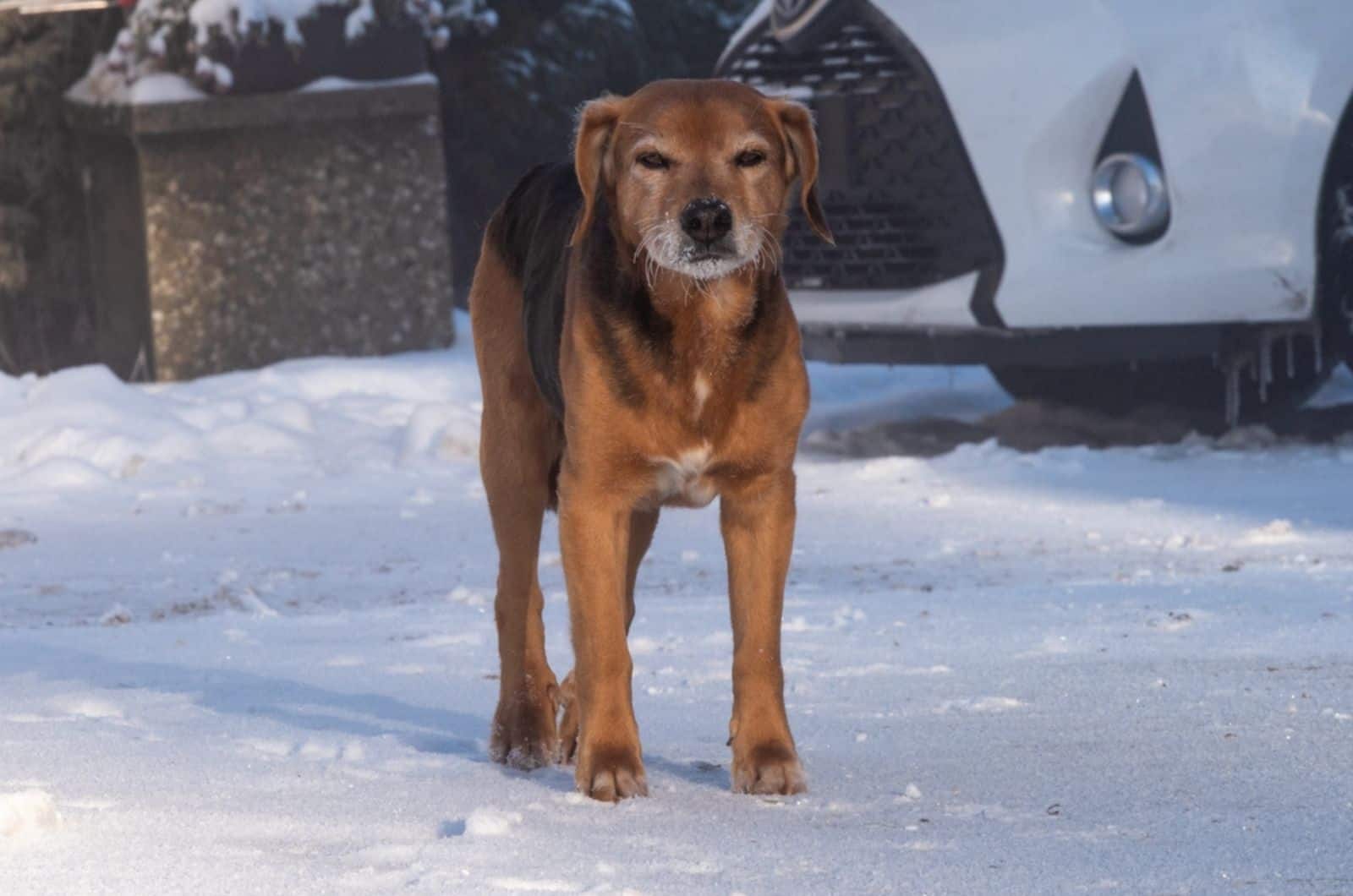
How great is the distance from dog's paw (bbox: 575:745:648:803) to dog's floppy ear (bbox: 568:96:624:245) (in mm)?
854

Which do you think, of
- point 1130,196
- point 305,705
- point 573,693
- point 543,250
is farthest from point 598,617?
point 1130,196

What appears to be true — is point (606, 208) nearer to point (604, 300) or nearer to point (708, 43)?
point (604, 300)

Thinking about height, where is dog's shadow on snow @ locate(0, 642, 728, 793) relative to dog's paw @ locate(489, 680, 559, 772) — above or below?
below

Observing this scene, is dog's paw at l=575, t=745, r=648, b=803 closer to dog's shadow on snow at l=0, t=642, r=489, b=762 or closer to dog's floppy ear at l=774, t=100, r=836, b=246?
dog's shadow on snow at l=0, t=642, r=489, b=762

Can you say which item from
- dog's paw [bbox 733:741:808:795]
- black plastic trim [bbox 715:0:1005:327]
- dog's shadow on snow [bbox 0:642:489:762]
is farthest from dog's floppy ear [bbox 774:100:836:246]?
black plastic trim [bbox 715:0:1005:327]

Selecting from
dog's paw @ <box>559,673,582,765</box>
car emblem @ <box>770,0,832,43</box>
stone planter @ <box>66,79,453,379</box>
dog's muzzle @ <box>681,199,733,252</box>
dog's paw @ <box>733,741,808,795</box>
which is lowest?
stone planter @ <box>66,79,453,379</box>

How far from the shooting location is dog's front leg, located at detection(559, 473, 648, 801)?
12.7ft

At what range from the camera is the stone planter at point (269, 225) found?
11242 millimetres

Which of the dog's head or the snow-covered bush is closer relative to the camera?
the dog's head

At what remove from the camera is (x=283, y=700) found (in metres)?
4.88

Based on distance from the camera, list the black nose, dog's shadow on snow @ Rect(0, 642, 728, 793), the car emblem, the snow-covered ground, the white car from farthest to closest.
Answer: the car emblem → the white car → dog's shadow on snow @ Rect(0, 642, 728, 793) → the black nose → the snow-covered ground

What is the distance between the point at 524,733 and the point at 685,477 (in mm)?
629

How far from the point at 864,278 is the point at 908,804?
4830 mm

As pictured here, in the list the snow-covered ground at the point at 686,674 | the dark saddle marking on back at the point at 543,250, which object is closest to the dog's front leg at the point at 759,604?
the snow-covered ground at the point at 686,674
